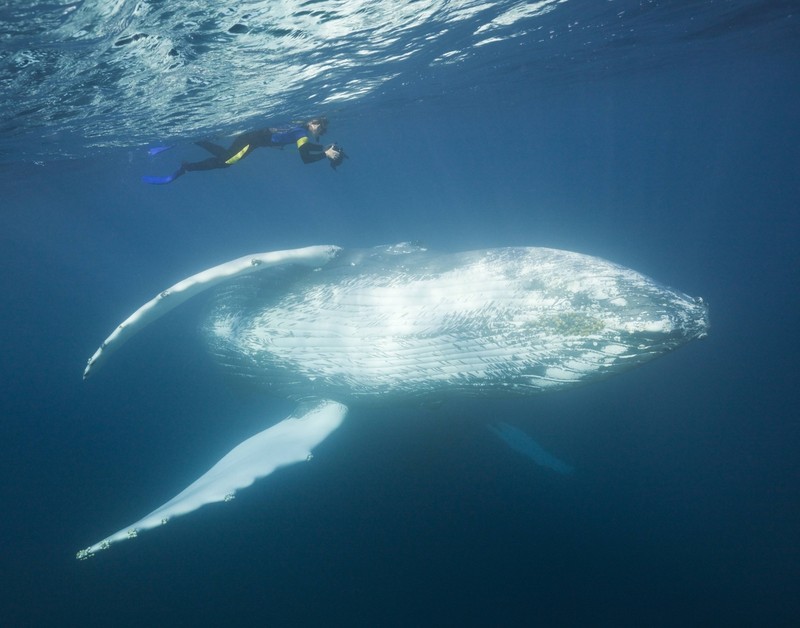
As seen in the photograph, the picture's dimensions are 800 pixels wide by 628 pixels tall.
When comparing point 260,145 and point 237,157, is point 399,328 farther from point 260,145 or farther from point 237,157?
point 260,145

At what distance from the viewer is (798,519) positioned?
10.2 meters

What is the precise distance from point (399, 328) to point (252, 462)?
2.35 m

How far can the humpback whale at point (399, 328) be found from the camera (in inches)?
128

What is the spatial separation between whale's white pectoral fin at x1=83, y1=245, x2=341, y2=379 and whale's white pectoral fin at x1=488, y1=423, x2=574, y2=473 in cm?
543

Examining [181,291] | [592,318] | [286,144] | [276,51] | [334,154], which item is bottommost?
[592,318]

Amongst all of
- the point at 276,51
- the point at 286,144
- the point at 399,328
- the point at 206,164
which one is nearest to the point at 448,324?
Result: the point at 399,328

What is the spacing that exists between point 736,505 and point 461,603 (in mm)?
7408

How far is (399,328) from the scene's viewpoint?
4.25 metres

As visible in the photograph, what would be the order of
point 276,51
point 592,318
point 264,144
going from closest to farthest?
point 592,318
point 264,144
point 276,51

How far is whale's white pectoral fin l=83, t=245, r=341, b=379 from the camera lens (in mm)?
4477

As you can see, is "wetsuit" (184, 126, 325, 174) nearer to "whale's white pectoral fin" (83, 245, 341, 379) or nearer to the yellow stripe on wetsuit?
the yellow stripe on wetsuit

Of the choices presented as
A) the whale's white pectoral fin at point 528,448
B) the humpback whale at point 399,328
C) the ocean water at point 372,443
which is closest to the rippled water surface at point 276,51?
the ocean water at point 372,443

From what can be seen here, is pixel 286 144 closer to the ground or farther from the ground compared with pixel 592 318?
farther from the ground

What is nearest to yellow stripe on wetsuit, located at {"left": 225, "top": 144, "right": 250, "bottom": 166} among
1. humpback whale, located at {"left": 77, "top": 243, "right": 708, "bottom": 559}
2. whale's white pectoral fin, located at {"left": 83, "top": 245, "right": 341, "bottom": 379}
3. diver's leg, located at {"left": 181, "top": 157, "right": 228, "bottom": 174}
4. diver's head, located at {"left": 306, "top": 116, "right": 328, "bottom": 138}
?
diver's leg, located at {"left": 181, "top": 157, "right": 228, "bottom": 174}
